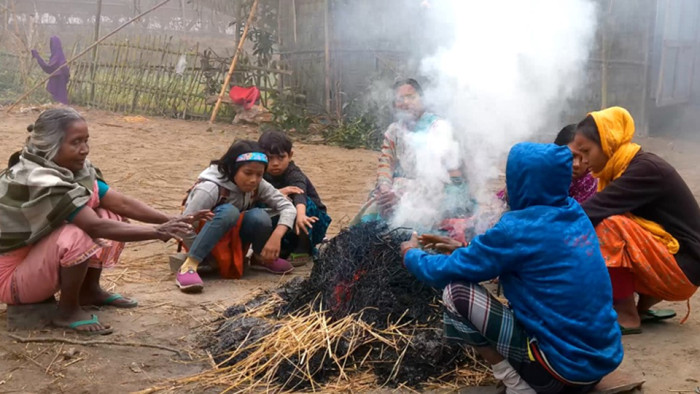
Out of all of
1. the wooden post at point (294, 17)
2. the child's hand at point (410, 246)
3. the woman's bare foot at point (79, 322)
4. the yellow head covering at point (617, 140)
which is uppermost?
the wooden post at point (294, 17)

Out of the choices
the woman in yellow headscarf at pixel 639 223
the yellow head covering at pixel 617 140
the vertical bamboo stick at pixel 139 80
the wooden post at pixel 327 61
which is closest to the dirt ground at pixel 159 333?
the woman in yellow headscarf at pixel 639 223

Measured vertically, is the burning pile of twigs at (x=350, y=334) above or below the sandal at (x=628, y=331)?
above

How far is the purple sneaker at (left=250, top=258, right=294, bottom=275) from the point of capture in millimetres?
5297

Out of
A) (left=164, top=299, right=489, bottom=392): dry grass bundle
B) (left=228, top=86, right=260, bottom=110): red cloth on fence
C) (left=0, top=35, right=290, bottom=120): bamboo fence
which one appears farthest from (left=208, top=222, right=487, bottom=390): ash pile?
(left=0, top=35, right=290, bottom=120): bamboo fence

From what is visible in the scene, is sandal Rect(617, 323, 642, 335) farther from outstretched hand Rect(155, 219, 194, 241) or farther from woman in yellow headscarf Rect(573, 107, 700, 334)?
outstretched hand Rect(155, 219, 194, 241)

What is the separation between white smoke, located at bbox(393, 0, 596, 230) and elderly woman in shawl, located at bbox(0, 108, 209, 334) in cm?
184

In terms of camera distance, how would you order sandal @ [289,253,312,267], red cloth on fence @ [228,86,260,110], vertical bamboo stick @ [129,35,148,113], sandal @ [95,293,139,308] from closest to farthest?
sandal @ [95,293,139,308] < sandal @ [289,253,312,267] < red cloth on fence @ [228,86,260,110] < vertical bamboo stick @ [129,35,148,113]

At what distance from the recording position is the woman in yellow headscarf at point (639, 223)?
3801mm

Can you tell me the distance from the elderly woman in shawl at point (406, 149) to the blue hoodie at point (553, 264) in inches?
80.9

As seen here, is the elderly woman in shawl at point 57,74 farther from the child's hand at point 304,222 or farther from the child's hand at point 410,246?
the child's hand at point 410,246

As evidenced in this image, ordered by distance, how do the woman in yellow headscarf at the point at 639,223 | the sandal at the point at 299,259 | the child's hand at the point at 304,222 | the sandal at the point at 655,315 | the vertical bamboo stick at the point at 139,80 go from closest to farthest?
the woman in yellow headscarf at the point at 639,223 → the sandal at the point at 655,315 → the child's hand at the point at 304,222 → the sandal at the point at 299,259 → the vertical bamboo stick at the point at 139,80

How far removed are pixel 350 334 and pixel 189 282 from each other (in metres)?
1.53

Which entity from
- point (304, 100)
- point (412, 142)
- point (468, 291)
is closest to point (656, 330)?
point (468, 291)

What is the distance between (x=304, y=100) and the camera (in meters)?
13.2
